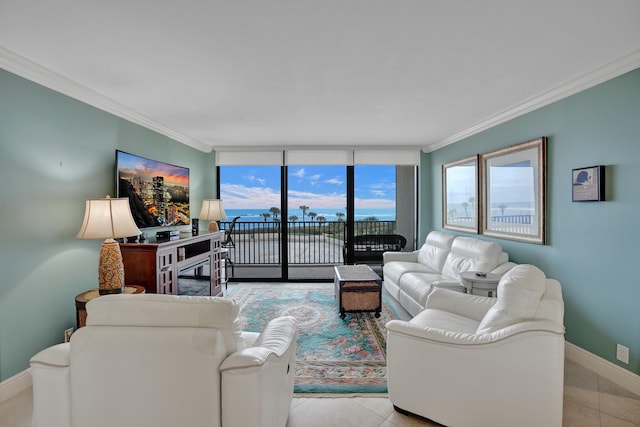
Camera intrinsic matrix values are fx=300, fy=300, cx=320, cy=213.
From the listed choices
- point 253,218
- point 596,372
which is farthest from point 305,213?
point 596,372

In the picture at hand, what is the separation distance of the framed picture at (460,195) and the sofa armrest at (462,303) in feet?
6.29

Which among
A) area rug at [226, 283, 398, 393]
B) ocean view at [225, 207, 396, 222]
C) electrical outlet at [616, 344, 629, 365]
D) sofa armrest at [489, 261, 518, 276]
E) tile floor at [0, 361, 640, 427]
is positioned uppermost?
ocean view at [225, 207, 396, 222]

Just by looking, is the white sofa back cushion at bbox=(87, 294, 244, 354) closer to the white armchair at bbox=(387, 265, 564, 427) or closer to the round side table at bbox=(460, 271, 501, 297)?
the white armchair at bbox=(387, 265, 564, 427)

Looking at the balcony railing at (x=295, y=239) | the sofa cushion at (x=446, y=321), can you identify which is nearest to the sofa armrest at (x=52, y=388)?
the sofa cushion at (x=446, y=321)

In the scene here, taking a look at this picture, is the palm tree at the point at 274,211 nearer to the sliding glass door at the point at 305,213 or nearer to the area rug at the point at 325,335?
the sliding glass door at the point at 305,213

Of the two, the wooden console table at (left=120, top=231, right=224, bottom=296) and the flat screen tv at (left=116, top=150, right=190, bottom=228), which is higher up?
the flat screen tv at (left=116, top=150, right=190, bottom=228)

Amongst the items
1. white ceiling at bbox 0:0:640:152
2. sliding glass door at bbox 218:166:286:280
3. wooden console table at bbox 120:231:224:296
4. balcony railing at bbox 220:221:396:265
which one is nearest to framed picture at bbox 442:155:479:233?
white ceiling at bbox 0:0:640:152

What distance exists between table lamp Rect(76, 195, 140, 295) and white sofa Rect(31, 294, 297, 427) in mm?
1181

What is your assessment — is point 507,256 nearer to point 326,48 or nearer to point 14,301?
point 326,48

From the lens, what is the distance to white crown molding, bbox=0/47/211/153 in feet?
7.13

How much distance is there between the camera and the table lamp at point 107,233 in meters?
2.46

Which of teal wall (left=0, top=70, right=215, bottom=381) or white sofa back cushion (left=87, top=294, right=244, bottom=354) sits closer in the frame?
white sofa back cushion (left=87, top=294, right=244, bottom=354)

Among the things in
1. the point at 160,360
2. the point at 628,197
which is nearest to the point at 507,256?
the point at 628,197

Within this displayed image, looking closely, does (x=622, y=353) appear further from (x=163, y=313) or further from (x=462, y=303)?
(x=163, y=313)
